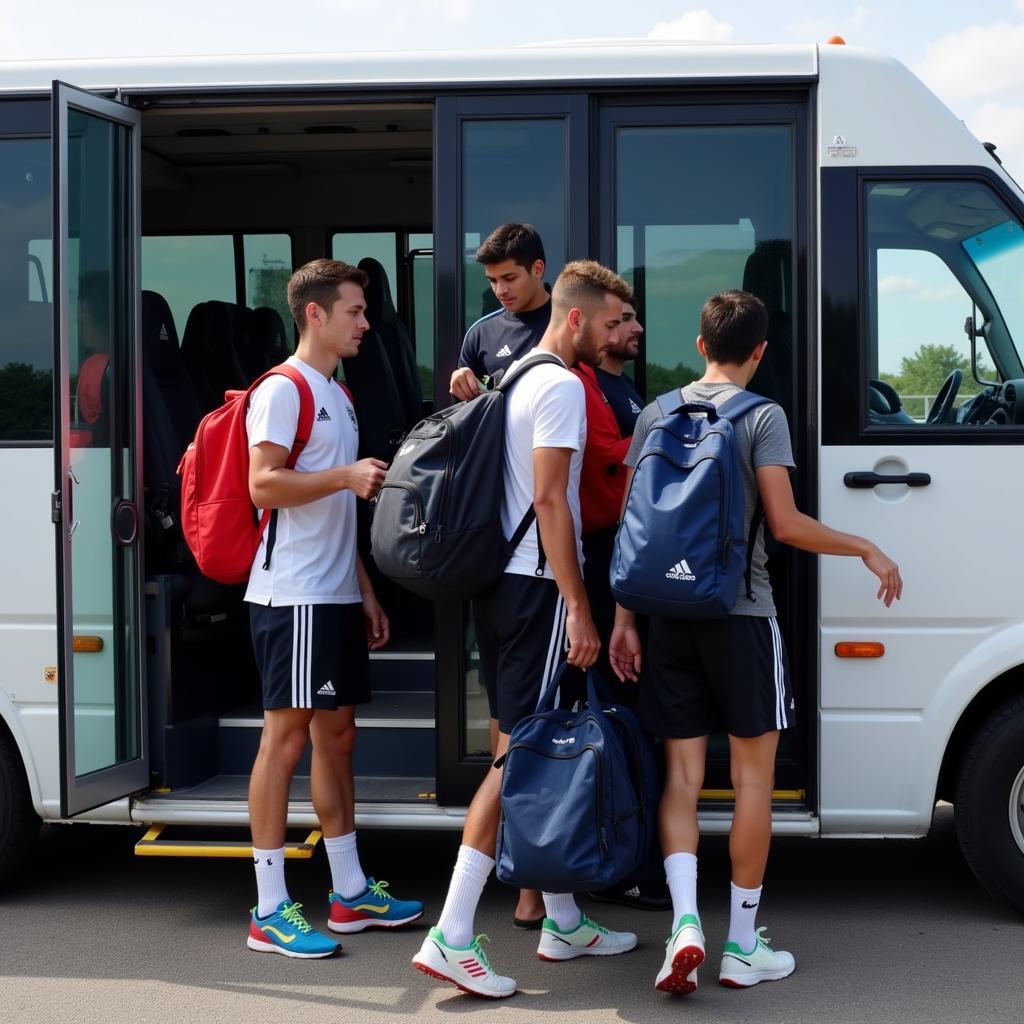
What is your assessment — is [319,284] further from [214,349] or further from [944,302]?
[214,349]

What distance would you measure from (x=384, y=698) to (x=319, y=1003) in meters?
1.72

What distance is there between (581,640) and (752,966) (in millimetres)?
1113

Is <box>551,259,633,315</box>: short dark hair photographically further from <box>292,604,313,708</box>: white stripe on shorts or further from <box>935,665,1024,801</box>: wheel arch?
<box>935,665,1024,801</box>: wheel arch

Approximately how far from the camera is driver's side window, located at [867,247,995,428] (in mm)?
4285

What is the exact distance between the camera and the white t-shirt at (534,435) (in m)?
3.70

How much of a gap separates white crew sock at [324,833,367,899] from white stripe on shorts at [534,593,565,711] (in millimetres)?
956

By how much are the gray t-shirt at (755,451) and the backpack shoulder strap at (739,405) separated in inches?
0.6

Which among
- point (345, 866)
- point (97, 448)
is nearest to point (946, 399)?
point (345, 866)

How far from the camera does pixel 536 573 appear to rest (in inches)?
150

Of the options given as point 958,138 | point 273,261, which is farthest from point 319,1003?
point 273,261

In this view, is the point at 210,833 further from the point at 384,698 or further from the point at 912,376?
the point at 912,376

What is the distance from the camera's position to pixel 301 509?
4203mm

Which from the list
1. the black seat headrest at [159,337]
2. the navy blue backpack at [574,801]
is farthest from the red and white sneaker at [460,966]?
the black seat headrest at [159,337]

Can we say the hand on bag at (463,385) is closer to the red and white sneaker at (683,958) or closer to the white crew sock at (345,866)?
the white crew sock at (345,866)
